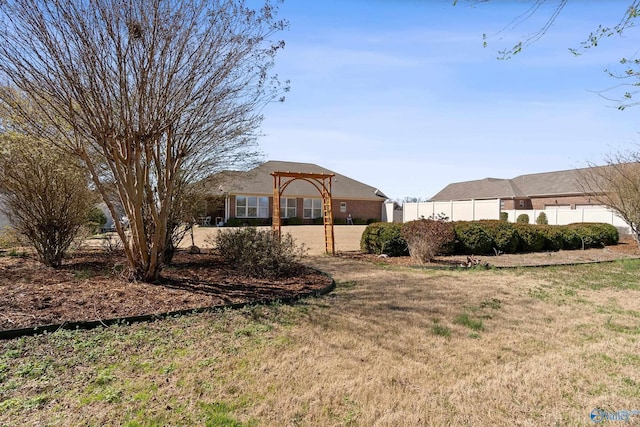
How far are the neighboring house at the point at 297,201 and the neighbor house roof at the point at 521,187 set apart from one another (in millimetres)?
9937

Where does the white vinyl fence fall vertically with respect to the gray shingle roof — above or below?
below

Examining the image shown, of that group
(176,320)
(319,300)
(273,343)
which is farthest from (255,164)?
(273,343)

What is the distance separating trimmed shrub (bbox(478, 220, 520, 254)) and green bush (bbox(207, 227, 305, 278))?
25.9 feet

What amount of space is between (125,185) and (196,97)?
64.5 inches

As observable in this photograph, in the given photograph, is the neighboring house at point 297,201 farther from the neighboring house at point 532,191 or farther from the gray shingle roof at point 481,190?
the neighboring house at point 532,191

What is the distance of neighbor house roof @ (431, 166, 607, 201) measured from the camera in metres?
32.0

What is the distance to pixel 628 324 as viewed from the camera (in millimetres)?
5297

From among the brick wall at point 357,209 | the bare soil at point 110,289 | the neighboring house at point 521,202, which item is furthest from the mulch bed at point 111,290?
the brick wall at point 357,209

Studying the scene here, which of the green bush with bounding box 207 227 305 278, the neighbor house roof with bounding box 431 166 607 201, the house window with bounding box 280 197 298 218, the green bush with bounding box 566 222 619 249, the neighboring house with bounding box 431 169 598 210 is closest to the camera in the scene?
the green bush with bounding box 207 227 305 278

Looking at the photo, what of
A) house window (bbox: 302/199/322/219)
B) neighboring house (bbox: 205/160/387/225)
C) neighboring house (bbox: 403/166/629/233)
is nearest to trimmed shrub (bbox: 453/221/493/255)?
neighboring house (bbox: 403/166/629/233)

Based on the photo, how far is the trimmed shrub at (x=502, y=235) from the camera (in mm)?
13219

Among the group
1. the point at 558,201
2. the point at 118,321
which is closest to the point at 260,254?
the point at 118,321

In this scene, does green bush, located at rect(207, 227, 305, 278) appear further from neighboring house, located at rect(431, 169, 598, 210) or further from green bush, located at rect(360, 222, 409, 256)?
neighboring house, located at rect(431, 169, 598, 210)

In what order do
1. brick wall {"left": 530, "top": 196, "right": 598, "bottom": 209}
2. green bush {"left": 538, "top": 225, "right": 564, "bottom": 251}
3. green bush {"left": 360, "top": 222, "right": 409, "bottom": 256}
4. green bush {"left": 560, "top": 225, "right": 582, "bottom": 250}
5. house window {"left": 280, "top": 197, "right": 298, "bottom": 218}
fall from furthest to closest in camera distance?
brick wall {"left": 530, "top": 196, "right": 598, "bottom": 209}
house window {"left": 280, "top": 197, "right": 298, "bottom": 218}
green bush {"left": 560, "top": 225, "right": 582, "bottom": 250}
green bush {"left": 538, "top": 225, "right": 564, "bottom": 251}
green bush {"left": 360, "top": 222, "right": 409, "bottom": 256}
